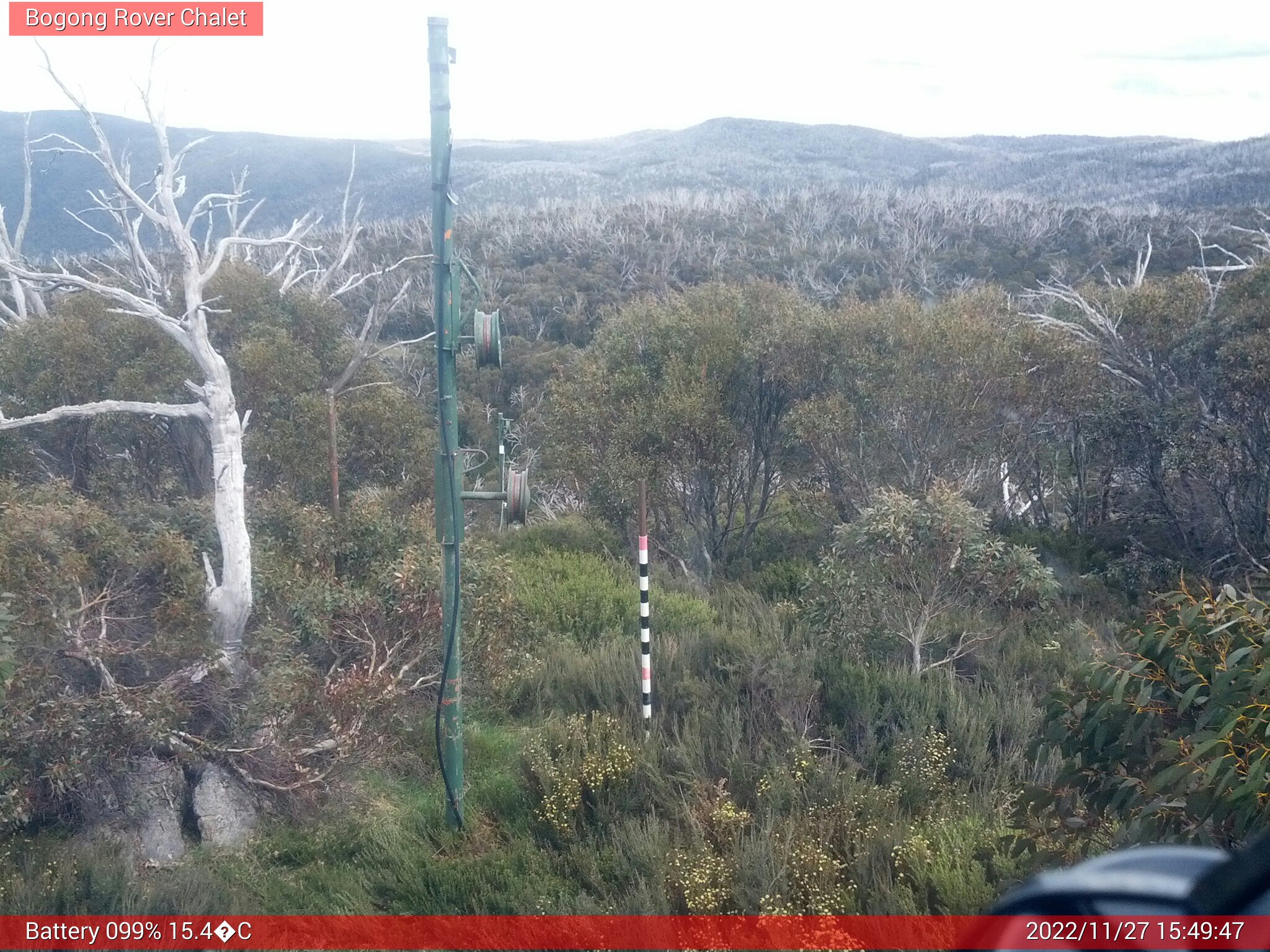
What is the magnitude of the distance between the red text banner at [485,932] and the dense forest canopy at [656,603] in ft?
0.44

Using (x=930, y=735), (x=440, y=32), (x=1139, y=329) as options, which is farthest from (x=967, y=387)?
(x=440, y=32)

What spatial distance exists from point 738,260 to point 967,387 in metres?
19.5

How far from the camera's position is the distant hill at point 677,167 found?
31.6m

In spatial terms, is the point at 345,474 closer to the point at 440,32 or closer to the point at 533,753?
the point at 533,753

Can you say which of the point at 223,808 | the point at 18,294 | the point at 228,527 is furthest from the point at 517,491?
the point at 18,294

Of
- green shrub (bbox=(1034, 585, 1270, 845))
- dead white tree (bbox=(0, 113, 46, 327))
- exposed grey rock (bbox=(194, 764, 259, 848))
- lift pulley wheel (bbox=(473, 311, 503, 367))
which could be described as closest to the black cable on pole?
lift pulley wheel (bbox=(473, 311, 503, 367))

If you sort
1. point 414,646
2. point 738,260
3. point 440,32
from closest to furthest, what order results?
point 440,32
point 414,646
point 738,260

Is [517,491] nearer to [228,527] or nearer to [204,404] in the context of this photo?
[228,527]

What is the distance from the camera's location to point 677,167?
54469 mm

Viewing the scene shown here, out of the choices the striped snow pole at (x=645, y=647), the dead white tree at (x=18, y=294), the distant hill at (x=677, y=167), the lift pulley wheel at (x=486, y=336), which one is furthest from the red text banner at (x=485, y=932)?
the distant hill at (x=677, y=167)

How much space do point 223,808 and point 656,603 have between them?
456cm

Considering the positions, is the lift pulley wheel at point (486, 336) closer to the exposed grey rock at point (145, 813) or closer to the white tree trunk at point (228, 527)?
the white tree trunk at point (228, 527)

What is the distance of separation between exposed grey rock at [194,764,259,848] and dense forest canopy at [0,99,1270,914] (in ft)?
0.06

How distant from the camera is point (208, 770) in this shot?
5809 mm
